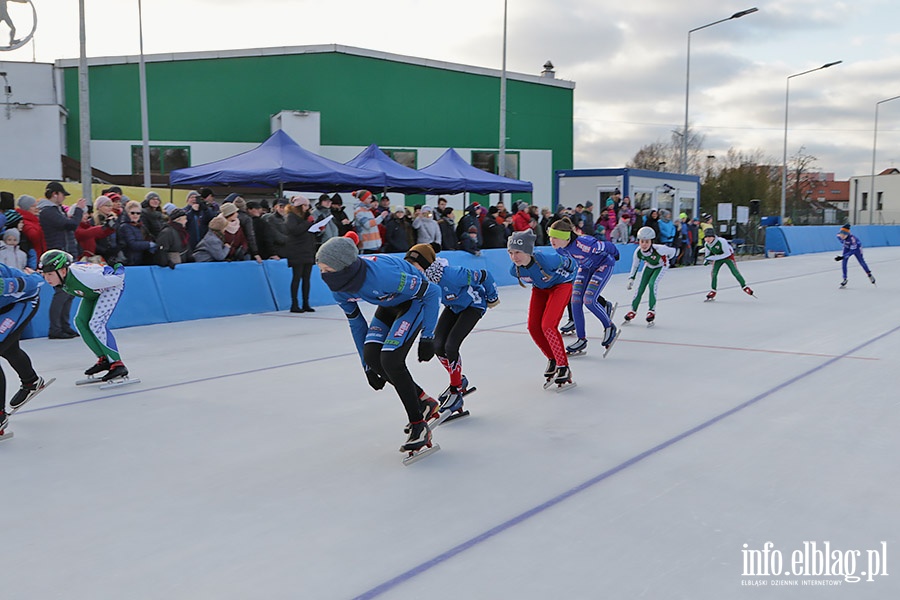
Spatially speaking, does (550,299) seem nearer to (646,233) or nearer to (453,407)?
(453,407)

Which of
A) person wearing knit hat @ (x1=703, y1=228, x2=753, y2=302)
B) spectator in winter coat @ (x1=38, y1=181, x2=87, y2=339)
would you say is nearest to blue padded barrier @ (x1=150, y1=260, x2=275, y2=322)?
spectator in winter coat @ (x1=38, y1=181, x2=87, y2=339)

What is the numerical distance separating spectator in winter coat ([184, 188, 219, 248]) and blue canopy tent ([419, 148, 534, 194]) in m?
8.29

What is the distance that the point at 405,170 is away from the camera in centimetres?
2133

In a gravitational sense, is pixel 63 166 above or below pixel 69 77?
below

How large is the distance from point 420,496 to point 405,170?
56.7ft

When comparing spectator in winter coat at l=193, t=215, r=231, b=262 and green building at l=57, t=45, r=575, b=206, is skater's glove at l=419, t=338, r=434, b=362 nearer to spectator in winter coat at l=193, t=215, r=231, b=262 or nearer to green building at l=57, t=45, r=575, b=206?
spectator in winter coat at l=193, t=215, r=231, b=262

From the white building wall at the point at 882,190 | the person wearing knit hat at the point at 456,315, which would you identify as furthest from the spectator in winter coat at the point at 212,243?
the white building wall at the point at 882,190

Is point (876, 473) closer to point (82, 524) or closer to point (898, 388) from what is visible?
point (898, 388)

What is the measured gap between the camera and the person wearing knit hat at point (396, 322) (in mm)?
5141

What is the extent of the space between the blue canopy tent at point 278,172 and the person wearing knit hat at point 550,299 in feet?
37.0

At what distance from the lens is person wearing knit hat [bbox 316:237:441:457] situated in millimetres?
5141

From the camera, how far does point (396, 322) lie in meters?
5.39

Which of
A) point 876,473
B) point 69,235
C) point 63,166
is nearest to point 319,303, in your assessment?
point 69,235

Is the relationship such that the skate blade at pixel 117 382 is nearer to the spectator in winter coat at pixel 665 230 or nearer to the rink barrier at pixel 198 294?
the rink barrier at pixel 198 294
